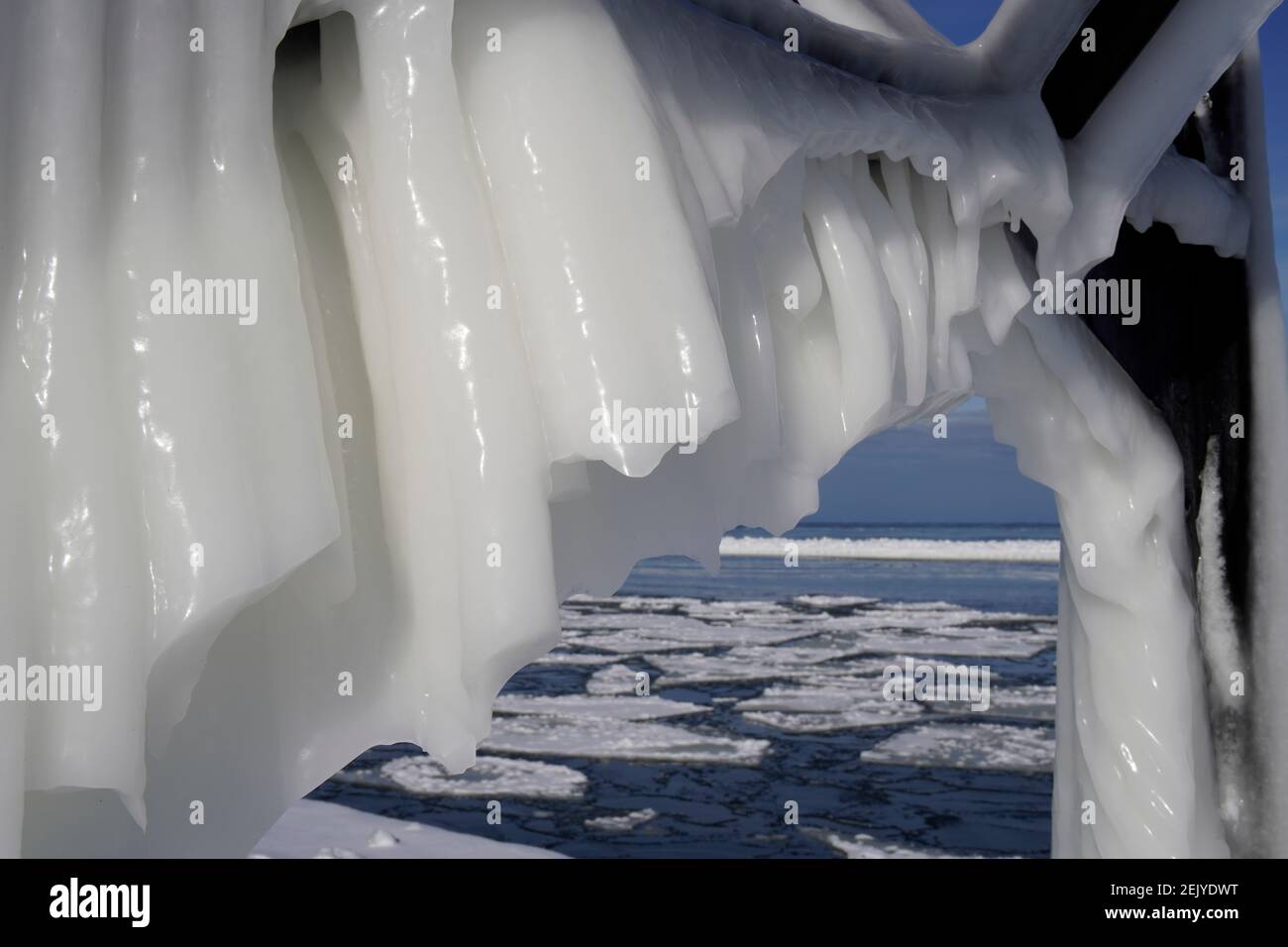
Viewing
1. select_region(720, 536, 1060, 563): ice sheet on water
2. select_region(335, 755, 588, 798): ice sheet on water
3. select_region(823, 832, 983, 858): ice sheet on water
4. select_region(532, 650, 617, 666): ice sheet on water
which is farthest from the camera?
select_region(720, 536, 1060, 563): ice sheet on water

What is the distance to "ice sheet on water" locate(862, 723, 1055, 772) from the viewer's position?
3957 mm

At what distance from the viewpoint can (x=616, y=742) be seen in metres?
4.41

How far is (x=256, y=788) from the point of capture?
0.86m

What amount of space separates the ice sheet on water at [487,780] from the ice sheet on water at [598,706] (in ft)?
2.09

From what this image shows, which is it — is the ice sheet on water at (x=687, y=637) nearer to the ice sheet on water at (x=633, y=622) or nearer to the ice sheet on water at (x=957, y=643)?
the ice sheet on water at (x=633, y=622)

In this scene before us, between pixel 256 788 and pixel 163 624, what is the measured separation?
210mm

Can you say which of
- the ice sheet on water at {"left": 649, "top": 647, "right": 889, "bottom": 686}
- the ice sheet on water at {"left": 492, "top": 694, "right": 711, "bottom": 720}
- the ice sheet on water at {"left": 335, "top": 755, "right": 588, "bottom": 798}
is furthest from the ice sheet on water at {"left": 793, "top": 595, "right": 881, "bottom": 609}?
the ice sheet on water at {"left": 335, "top": 755, "right": 588, "bottom": 798}

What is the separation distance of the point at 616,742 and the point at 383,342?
368 cm

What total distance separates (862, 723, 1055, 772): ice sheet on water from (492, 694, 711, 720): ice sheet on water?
2.90 ft

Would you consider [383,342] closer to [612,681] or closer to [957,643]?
[612,681]

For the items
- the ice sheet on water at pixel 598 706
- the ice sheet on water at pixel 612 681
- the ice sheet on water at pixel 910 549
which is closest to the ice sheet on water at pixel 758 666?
the ice sheet on water at pixel 612 681

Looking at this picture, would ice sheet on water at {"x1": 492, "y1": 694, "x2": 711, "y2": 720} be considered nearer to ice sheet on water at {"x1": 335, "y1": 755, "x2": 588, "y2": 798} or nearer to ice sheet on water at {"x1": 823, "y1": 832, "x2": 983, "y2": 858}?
ice sheet on water at {"x1": 335, "y1": 755, "x2": 588, "y2": 798}

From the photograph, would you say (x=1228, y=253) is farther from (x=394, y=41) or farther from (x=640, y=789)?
(x=640, y=789)

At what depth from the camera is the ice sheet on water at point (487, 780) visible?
12.8ft
